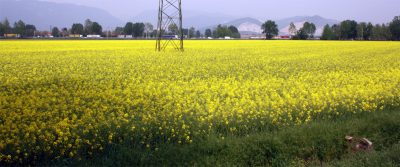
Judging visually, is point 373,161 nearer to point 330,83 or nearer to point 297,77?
point 330,83

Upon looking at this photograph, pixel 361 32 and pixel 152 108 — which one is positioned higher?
pixel 361 32

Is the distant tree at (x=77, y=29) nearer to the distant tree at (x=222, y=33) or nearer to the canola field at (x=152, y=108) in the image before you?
the distant tree at (x=222, y=33)

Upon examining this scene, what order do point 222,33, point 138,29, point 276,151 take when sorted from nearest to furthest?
point 276,151, point 138,29, point 222,33

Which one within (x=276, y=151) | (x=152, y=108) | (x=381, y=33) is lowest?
(x=276, y=151)

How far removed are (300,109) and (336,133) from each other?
174cm

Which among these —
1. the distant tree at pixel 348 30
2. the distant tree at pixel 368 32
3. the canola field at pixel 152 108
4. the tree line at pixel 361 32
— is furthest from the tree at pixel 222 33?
the canola field at pixel 152 108

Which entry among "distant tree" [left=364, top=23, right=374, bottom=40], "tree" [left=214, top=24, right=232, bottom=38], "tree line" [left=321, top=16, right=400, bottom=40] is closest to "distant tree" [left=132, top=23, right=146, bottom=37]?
"tree" [left=214, top=24, right=232, bottom=38]

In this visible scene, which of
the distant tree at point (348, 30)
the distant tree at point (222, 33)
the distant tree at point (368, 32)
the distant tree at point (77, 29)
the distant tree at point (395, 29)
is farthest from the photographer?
the distant tree at point (222, 33)

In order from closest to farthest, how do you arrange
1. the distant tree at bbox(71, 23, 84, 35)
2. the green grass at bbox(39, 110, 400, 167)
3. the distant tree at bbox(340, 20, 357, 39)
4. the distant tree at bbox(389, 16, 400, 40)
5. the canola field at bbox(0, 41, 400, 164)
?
the green grass at bbox(39, 110, 400, 167) → the canola field at bbox(0, 41, 400, 164) → the distant tree at bbox(389, 16, 400, 40) → the distant tree at bbox(340, 20, 357, 39) → the distant tree at bbox(71, 23, 84, 35)

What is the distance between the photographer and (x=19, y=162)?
6043 millimetres

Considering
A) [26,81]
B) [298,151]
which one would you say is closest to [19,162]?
[298,151]

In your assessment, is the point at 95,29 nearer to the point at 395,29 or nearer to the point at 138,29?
the point at 138,29

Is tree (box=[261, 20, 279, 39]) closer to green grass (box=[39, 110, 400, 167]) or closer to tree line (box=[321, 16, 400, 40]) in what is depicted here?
tree line (box=[321, 16, 400, 40])

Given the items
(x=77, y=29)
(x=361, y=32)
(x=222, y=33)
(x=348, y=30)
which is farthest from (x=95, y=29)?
(x=361, y=32)
